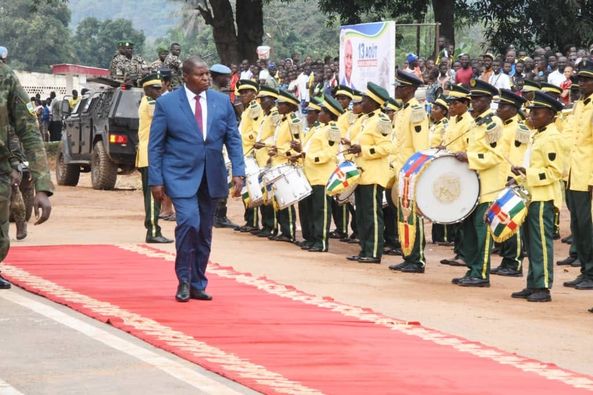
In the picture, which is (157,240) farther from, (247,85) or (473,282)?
(473,282)

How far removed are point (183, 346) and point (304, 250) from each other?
8748 mm

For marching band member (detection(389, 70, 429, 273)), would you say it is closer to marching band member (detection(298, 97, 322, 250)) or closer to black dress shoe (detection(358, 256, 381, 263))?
black dress shoe (detection(358, 256, 381, 263))

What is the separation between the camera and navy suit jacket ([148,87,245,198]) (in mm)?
11867

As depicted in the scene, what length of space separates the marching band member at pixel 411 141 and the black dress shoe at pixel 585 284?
1867 millimetres

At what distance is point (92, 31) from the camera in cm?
13000

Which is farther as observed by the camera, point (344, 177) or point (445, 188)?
point (344, 177)

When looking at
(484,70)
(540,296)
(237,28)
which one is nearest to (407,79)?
(540,296)

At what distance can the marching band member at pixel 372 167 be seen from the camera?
16.6 metres

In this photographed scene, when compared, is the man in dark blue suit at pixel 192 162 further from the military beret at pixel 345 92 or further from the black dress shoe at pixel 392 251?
the black dress shoe at pixel 392 251

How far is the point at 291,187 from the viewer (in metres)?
17.9

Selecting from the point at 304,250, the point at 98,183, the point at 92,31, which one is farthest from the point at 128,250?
the point at 92,31

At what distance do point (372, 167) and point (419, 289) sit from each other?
262 cm

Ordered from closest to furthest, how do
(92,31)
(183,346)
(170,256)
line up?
(183,346) < (170,256) < (92,31)

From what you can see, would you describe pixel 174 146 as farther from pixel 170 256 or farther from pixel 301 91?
pixel 301 91
